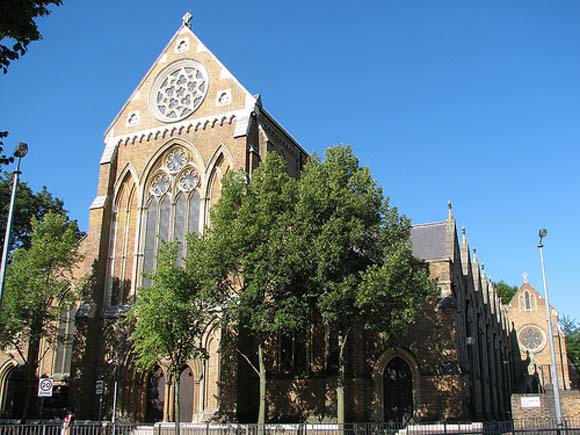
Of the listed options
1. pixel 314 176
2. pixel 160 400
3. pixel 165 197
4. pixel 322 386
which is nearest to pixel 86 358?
pixel 160 400

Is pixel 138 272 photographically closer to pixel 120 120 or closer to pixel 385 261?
pixel 120 120

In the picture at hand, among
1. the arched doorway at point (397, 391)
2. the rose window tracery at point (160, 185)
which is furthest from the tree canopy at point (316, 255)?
the rose window tracery at point (160, 185)

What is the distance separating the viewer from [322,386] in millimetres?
28031

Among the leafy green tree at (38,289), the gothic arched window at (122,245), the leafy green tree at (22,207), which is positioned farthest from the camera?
the leafy green tree at (22,207)

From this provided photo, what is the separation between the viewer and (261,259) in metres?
24.4

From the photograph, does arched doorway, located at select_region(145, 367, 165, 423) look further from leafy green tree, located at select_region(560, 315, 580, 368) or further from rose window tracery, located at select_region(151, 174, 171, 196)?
leafy green tree, located at select_region(560, 315, 580, 368)

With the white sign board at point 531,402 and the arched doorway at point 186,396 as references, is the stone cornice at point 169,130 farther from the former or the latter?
the white sign board at point 531,402

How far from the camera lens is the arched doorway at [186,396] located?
94.3ft

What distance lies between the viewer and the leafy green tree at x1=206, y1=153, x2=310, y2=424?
23.7 metres

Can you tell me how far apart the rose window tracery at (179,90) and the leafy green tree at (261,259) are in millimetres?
9825

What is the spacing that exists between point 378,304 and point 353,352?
5.78 metres

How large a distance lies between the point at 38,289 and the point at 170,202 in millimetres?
8132

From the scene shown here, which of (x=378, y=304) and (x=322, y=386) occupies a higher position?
(x=378, y=304)

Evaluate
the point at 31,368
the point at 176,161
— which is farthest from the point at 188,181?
the point at 31,368
